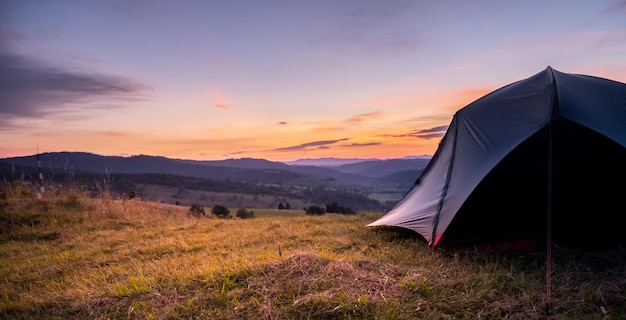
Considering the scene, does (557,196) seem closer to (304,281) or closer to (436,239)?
(436,239)

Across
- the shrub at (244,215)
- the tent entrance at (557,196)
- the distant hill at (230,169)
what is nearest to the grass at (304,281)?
the tent entrance at (557,196)

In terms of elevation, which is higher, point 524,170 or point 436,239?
point 524,170

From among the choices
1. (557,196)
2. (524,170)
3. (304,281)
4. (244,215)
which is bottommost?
(244,215)

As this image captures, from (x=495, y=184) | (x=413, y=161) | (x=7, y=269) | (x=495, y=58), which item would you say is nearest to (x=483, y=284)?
(x=495, y=184)

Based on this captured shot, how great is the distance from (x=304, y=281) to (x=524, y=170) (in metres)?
4.08

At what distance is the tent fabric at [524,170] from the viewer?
469 centimetres

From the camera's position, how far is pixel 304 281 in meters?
3.68

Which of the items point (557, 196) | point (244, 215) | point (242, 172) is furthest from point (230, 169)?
point (557, 196)

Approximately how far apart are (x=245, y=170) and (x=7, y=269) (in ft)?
342

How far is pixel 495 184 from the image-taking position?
5664 millimetres

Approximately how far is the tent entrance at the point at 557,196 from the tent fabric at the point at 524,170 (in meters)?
0.01

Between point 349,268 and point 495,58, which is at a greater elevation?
point 495,58

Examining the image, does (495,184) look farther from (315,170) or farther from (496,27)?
(315,170)

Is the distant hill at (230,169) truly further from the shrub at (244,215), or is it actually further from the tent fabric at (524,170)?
the tent fabric at (524,170)
